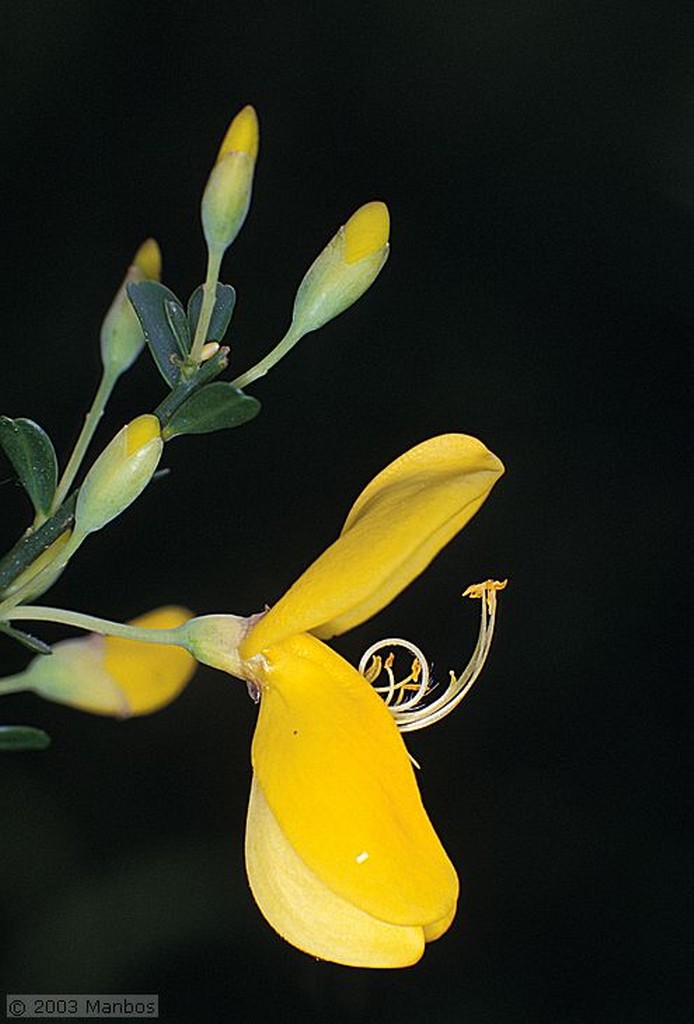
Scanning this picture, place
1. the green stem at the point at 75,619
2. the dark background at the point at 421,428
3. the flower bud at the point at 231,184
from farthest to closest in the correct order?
the dark background at the point at 421,428
the flower bud at the point at 231,184
the green stem at the point at 75,619

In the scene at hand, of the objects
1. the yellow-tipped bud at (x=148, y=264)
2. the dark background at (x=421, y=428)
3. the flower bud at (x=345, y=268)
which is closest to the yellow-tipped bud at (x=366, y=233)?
the flower bud at (x=345, y=268)

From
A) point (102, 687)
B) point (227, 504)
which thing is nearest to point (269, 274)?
point (227, 504)

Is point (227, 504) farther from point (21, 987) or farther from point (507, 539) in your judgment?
point (21, 987)

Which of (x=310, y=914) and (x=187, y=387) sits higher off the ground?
(x=187, y=387)

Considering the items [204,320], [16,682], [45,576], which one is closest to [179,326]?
[204,320]

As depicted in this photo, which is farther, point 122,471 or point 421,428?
point 421,428

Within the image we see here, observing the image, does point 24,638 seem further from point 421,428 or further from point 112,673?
point 421,428

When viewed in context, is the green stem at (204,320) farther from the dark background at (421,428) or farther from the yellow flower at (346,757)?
the dark background at (421,428)
